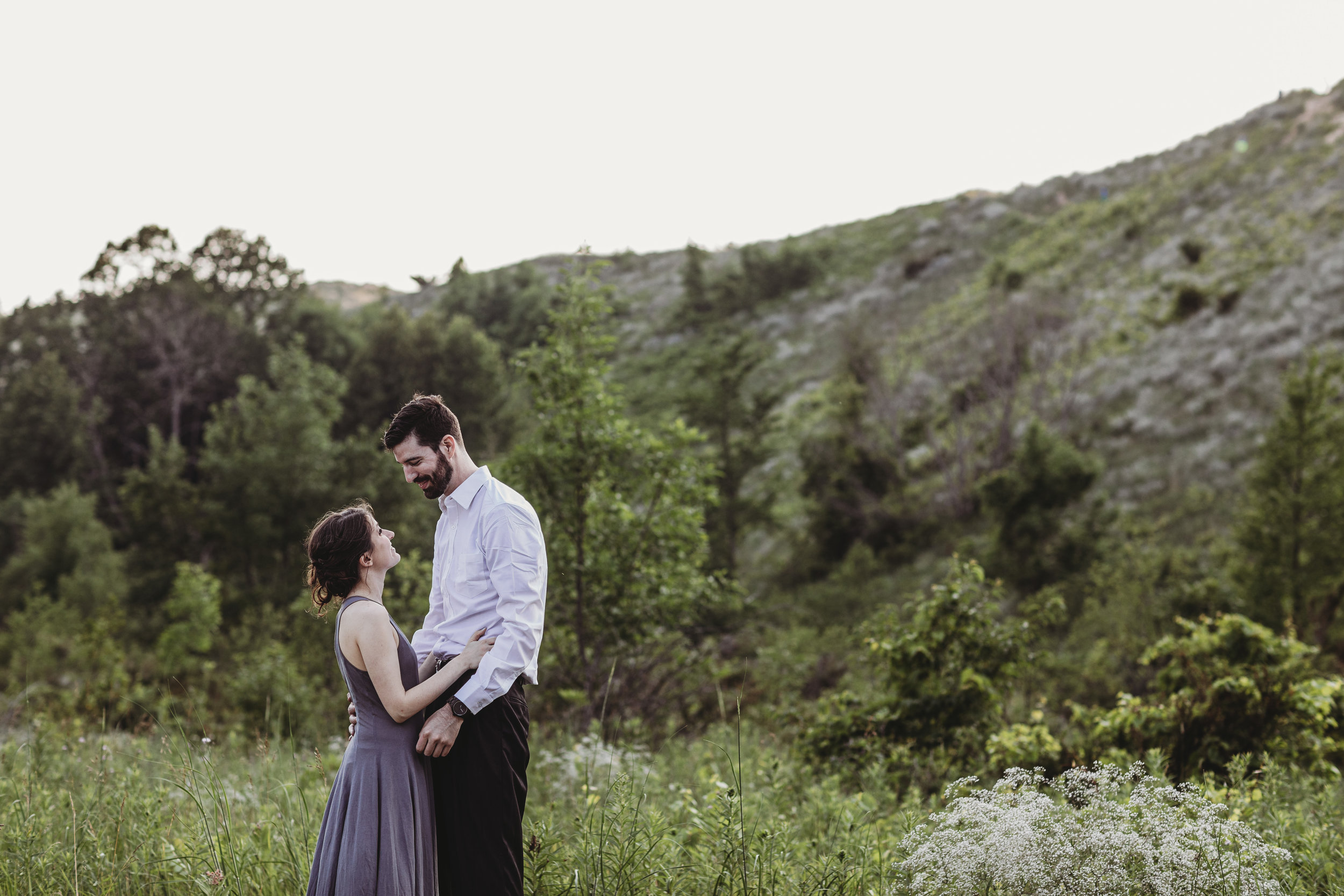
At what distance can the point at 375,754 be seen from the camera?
8.22 ft

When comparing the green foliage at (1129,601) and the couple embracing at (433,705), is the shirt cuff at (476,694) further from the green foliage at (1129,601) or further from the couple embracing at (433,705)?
the green foliage at (1129,601)

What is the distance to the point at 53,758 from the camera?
189 inches

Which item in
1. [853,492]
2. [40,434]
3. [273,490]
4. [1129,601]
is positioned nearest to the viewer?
[1129,601]

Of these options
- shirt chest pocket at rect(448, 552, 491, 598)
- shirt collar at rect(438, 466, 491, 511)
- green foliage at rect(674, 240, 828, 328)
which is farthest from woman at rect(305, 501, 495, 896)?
Answer: green foliage at rect(674, 240, 828, 328)

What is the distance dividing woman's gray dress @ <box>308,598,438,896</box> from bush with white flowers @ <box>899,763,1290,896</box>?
4.93 ft

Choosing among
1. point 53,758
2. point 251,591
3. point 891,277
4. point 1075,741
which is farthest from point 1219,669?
point 891,277

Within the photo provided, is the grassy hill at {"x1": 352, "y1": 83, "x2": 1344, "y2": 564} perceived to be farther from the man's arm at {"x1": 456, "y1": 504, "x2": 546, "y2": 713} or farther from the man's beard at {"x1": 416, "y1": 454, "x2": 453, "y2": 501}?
the man's arm at {"x1": 456, "y1": 504, "x2": 546, "y2": 713}

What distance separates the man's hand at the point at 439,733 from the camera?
8.14 feet

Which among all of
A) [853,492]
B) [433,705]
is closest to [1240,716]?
[433,705]

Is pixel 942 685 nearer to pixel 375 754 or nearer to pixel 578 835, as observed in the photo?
pixel 578 835

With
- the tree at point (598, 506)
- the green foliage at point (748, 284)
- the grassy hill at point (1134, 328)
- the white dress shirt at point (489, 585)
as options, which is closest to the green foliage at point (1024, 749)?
the white dress shirt at point (489, 585)

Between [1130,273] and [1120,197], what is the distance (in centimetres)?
1236

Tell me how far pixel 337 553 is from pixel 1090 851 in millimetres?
2492

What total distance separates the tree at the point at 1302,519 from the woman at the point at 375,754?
38.5 ft
